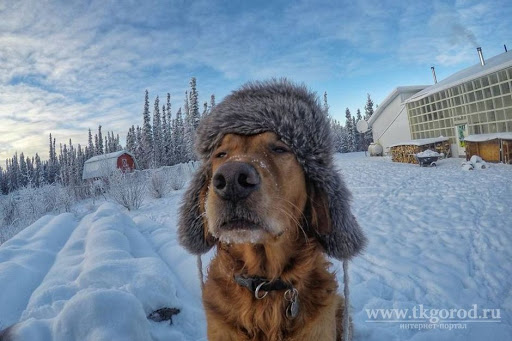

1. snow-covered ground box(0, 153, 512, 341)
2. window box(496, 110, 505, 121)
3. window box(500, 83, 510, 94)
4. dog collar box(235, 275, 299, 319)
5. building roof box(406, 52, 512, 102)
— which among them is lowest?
snow-covered ground box(0, 153, 512, 341)

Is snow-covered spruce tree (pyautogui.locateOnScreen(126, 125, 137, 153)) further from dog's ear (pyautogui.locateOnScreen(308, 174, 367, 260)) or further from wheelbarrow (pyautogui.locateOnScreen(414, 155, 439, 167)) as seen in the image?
dog's ear (pyautogui.locateOnScreen(308, 174, 367, 260))

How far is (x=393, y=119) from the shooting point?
26.5m

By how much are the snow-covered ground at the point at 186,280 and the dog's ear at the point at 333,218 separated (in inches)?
58.3

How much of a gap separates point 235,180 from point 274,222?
37 cm

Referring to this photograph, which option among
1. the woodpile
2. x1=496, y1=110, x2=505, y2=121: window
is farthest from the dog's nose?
the woodpile

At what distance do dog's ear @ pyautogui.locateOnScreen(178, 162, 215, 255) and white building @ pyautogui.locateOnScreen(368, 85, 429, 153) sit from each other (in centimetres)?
2588

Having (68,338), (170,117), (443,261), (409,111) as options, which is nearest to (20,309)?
(68,338)

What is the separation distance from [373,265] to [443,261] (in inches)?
43.5

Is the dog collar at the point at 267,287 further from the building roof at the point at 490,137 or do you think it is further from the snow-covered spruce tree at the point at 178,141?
the snow-covered spruce tree at the point at 178,141

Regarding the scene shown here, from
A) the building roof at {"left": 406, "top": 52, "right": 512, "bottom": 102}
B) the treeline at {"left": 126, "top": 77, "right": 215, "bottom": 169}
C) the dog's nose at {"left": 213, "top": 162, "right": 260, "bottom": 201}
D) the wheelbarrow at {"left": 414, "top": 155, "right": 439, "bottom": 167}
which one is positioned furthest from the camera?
the treeline at {"left": 126, "top": 77, "right": 215, "bottom": 169}

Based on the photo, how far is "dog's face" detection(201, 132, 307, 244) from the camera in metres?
1.63

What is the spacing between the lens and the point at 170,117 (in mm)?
52438

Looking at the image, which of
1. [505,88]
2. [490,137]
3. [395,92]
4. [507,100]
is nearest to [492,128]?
[507,100]

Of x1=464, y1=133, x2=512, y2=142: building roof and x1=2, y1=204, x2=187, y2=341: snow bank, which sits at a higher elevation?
x1=464, y1=133, x2=512, y2=142: building roof
